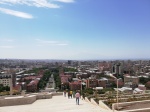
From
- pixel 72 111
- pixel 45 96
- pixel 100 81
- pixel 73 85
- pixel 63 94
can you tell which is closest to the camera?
pixel 72 111

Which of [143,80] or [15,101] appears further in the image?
[143,80]

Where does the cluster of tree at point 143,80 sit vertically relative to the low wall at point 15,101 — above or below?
below

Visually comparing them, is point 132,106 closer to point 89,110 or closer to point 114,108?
point 114,108

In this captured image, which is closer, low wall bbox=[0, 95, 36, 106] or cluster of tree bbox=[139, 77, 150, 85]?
low wall bbox=[0, 95, 36, 106]

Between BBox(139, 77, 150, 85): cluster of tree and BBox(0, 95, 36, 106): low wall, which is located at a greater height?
BBox(0, 95, 36, 106): low wall

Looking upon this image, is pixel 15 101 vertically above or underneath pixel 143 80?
above

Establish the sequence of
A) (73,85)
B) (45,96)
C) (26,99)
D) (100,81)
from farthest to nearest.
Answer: (100,81)
(73,85)
(45,96)
(26,99)

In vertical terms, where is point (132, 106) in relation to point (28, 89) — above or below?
above

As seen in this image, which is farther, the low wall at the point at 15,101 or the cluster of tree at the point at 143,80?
the cluster of tree at the point at 143,80

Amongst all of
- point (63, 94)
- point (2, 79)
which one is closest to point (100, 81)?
point (2, 79)

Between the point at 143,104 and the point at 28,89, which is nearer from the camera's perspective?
the point at 143,104
